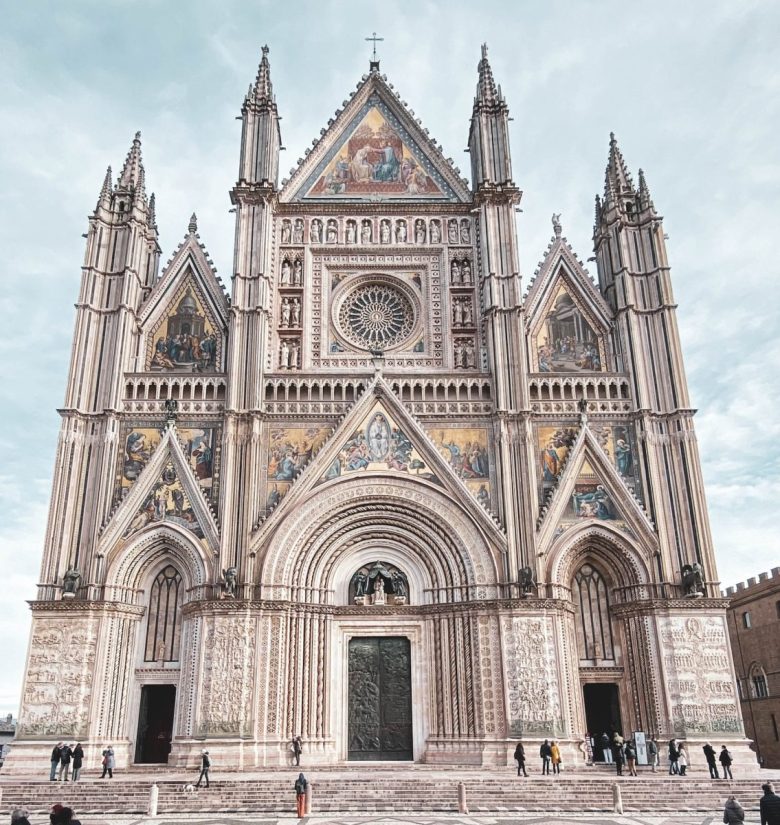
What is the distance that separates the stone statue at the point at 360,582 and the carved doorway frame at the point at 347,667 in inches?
25.3

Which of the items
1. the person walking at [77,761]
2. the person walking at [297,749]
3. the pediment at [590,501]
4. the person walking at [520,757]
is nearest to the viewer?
the person walking at [77,761]

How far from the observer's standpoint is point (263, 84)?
29.1m

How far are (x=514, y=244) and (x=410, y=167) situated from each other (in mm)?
5195

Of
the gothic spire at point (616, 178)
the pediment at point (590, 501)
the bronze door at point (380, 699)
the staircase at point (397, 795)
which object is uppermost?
the gothic spire at point (616, 178)

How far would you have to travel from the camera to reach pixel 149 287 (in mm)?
27172

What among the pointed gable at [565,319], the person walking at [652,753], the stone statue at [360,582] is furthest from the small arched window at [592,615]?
the pointed gable at [565,319]

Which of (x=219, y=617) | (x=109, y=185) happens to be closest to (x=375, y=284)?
(x=109, y=185)

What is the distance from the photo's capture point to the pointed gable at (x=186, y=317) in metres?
25.5

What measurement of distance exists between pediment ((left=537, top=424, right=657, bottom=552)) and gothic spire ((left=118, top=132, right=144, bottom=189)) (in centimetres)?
1721

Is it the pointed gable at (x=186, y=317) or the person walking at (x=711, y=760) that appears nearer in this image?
the person walking at (x=711, y=760)

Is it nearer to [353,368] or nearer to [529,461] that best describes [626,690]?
[529,461]

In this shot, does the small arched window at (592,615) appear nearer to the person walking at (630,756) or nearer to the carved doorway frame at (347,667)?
the person walking at (630,756)

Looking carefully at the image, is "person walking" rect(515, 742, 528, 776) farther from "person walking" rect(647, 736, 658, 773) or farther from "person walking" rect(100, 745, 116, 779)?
"person walking" rect(100, 745, 116, 779)

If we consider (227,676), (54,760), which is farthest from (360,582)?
(54,760)
